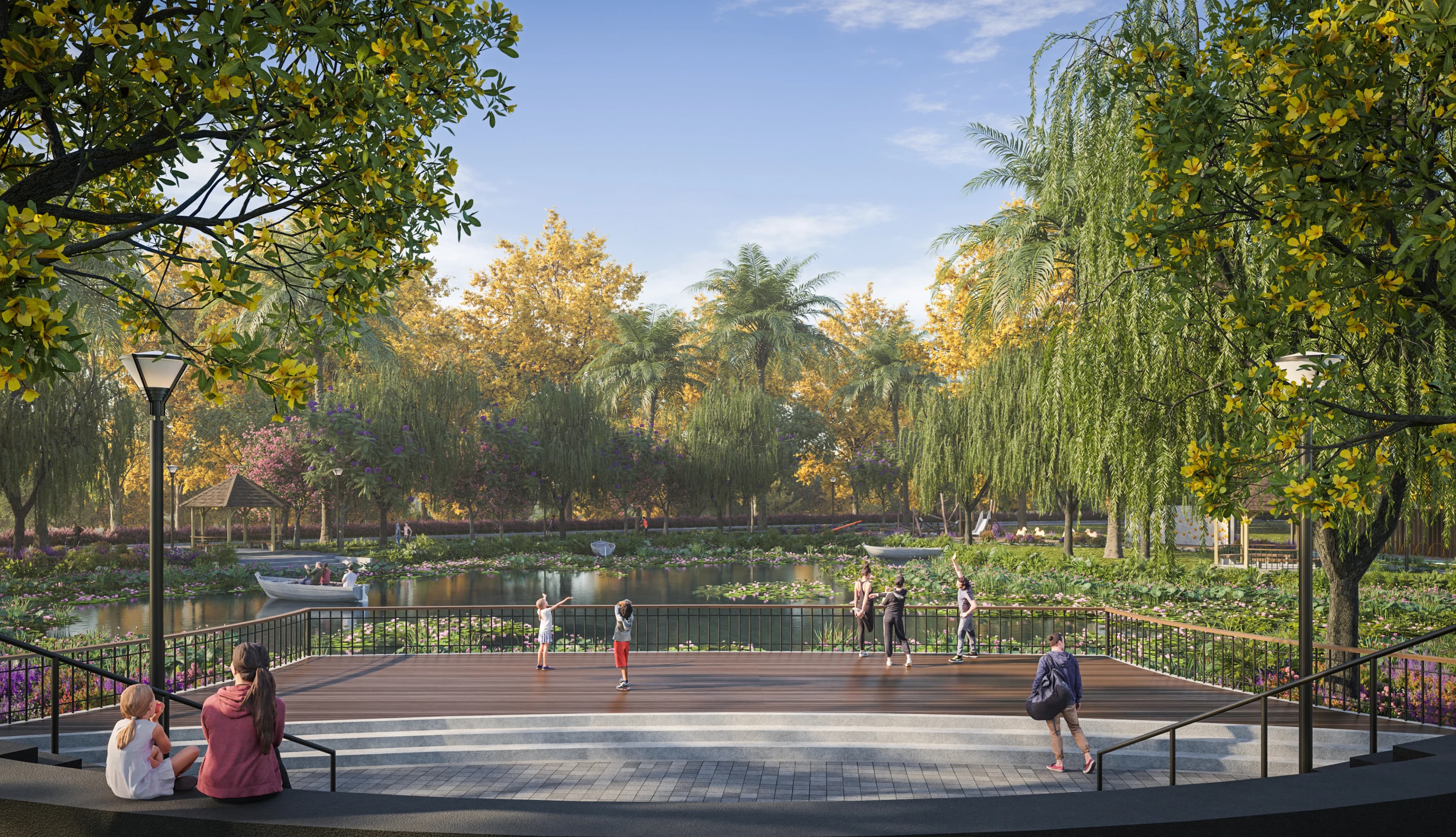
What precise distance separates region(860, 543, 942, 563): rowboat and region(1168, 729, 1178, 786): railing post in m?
26.3

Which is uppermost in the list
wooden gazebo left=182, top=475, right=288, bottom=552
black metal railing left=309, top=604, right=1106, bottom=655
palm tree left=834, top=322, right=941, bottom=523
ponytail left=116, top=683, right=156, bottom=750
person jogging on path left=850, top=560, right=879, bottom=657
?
palm tree left=834, top=322, right=941, bottom=523

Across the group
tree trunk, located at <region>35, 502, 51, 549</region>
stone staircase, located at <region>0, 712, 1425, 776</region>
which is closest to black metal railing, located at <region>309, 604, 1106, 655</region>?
stone staircase, located at <region>0, 712, 1425, 776</region>

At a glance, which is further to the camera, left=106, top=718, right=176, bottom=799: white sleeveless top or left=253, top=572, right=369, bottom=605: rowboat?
left=253, top=572, right=369, bottom=605: rowboat

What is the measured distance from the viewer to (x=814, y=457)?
53781 millimetres

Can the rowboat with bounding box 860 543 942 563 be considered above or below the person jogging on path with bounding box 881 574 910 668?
below

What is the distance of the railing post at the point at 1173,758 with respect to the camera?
8.73 metres

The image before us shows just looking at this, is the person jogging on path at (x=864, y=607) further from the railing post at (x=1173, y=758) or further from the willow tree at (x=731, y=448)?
the willow tree at (x=731, y=448)

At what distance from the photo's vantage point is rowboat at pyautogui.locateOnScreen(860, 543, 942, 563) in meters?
37.3

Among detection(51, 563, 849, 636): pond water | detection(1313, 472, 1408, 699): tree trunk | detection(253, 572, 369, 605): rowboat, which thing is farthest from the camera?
detection(253, 572, 369, 605): rowboat

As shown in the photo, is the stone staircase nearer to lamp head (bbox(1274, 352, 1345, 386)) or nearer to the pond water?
lamp head (bbox(1274, 352, 1345, 386))

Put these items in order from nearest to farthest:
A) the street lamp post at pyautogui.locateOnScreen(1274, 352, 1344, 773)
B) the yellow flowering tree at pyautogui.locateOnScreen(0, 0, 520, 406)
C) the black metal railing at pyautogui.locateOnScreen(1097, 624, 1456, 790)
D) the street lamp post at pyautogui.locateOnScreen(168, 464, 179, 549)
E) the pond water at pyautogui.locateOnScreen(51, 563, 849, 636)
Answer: the yellow flowering tree at pyautogui.locateOnScreen(0, 0, 520, 406), the black metal railing at pyautogui.locateOnScreen(1097, 624, 1456, 790), the street lamp post at pyautogui.locateOnScreen(1274, 352, 1344, 773), the pond water at pyautogui.locateOnScreen(51, 563, 849, 636), the street lamp post at pyautogui.locateOnScreen(168, 464, 179, 549)

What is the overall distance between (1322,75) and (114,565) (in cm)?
3204

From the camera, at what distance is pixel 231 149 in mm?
6324

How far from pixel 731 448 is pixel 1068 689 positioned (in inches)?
1384
